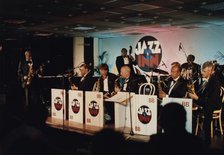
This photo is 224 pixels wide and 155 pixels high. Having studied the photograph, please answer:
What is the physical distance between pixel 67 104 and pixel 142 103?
185 centimetres

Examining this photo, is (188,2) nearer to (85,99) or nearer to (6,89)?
(85,99)

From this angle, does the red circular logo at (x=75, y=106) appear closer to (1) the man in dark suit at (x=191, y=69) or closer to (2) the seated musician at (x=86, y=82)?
(2) the seated musician at (x=86, y=82)

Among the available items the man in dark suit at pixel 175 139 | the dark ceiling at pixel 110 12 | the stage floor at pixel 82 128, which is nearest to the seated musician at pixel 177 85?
the stage floor at pixel 82 128

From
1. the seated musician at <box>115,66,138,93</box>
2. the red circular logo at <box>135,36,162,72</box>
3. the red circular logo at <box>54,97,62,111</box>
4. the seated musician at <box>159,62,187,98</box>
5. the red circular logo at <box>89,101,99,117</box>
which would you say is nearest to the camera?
the seated musician at <box>159,62,187,98</box>

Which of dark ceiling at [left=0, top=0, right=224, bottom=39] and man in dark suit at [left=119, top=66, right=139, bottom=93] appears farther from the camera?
dark ceiling at [left=0, top=0, right=224, bottom=39]

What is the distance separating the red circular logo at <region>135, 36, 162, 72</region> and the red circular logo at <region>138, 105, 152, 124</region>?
8.19 m

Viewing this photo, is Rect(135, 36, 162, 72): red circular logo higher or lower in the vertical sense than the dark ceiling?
lower

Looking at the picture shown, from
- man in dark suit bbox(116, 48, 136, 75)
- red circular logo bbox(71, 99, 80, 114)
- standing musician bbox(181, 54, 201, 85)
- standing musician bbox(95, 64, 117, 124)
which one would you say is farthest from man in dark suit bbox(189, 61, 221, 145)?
man in dark suit bbox(116, 48, 136, 75)

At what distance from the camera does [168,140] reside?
7.64 ft

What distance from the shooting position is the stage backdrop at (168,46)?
Result: 452 inches

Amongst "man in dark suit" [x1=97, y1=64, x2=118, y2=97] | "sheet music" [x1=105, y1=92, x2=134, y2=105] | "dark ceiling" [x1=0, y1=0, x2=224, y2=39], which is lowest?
"sheet music" [x1=105, y1=92, x2=134, y2=105]

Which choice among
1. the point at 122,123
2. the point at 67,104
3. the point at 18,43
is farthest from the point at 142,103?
the point at 18,43

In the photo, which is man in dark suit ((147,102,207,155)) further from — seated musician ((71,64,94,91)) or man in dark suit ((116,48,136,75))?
man in dark suit ((116,48,136,75))

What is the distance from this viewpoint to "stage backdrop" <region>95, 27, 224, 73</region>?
11.5m
